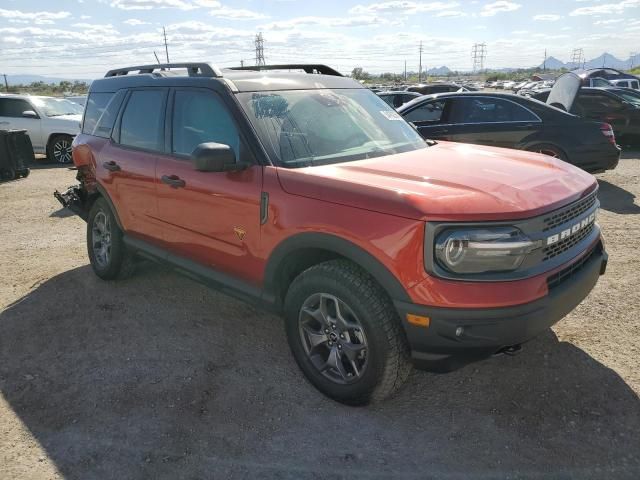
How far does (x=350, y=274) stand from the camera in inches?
113

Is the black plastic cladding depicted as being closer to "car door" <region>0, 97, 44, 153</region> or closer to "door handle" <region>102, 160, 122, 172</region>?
"door handle" <region>102, 160, 122, 172</region>

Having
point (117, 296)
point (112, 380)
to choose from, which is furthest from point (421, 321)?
point (117, 296)

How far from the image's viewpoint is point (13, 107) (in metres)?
13.4

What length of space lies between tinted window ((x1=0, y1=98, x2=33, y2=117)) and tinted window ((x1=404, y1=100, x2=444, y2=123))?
9.94 metres

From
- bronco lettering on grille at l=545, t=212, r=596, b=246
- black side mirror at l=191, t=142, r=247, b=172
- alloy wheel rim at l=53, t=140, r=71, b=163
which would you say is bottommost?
alloy wheel rim at l=53, t=140, r=71, b=163

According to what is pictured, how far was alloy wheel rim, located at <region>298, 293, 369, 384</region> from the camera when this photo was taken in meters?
2.98

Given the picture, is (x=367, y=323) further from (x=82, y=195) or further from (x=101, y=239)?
(x=82, y=195)

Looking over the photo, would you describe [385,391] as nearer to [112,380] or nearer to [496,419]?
[496,419]

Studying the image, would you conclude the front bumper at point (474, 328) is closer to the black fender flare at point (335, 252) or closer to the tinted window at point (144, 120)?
the black fender flare at point (335, 252)

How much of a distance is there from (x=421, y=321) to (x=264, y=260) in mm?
1137

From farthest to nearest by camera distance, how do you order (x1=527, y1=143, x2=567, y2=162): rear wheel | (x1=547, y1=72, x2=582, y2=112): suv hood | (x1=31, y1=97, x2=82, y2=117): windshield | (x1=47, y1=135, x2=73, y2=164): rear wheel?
(x1=31, y1=97, x2=82, y2=117): windshield < (x1=47, y1=135, x2=73, y2=164): rear wheel < (x1=547, y1=72, x2=582, y2=112): suv hood < (x1=527, y1=143, x2=567, y2=162): rear wheel

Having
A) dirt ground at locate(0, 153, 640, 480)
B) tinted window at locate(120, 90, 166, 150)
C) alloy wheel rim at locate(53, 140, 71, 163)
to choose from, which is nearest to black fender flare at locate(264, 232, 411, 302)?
dirt ground at locate(0, 153, 640, 480)

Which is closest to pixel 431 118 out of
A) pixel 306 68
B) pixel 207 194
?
pixel 306 68

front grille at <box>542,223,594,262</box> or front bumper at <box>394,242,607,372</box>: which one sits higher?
front grille at <box>542,223,594,262</box>
